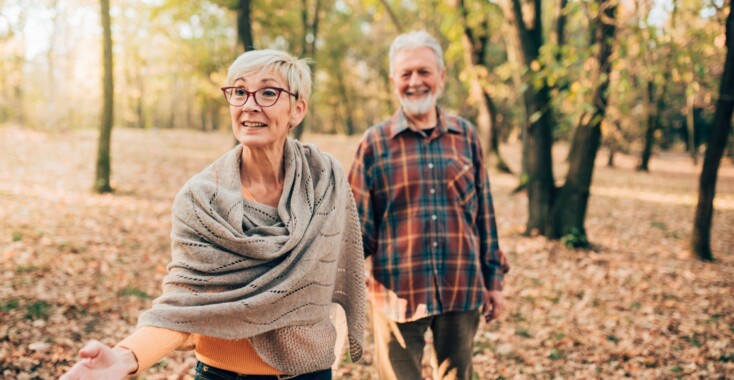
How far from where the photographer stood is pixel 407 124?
267 centimetres

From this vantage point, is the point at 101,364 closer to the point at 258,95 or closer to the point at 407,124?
the point at 258,95

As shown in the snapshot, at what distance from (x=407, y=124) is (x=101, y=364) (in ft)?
6.08

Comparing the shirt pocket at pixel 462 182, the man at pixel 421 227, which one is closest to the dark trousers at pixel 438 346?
the man at pixel 421 227

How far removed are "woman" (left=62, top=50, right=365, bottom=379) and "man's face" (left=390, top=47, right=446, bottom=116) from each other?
0.73m

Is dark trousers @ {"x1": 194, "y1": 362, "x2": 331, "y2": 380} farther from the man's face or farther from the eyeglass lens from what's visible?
the man's face

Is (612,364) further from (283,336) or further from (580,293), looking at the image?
(283,336)

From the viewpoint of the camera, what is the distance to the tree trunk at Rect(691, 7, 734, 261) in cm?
686

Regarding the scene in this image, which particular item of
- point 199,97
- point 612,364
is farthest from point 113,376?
point 199,97

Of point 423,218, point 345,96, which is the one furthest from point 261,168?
point 345,96

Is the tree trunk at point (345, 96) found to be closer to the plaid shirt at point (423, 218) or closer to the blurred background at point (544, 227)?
the blurred background at point (544, 227)

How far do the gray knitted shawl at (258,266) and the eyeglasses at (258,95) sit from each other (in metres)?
0.23

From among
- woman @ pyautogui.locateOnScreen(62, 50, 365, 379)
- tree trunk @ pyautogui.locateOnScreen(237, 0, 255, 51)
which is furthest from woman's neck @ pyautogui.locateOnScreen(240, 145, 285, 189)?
tree trunk @ pyautogui.locateOnScreen(237, 0, 255, 51)

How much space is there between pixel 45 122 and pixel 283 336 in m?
25.6

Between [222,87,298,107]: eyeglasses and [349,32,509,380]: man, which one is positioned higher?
[222,87,298,107]: eyeglasses
